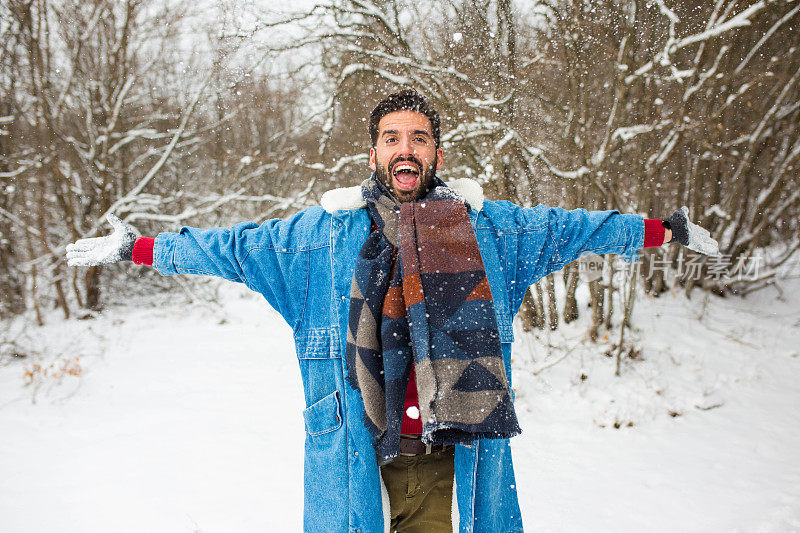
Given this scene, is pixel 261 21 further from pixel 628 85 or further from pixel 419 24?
pixel 628 85

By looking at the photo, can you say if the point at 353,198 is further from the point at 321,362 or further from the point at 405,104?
the point at 321,362

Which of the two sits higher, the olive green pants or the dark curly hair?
the dark curly hair

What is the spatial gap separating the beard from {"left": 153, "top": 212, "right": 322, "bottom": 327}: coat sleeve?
0.31 m

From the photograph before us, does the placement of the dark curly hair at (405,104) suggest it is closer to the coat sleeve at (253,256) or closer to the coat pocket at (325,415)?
the coat sleeve at (253,256)

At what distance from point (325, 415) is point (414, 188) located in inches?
35.2

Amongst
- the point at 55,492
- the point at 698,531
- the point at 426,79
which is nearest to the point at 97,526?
the point at 55,492

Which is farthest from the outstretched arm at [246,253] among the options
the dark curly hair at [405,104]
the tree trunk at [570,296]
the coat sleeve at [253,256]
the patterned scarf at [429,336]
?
the tree trunk at [570,296]

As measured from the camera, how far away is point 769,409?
13.6 feet

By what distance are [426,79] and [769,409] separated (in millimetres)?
5064

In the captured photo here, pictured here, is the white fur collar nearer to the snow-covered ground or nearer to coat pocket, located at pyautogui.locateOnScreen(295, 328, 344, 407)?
coat pocket, located at pyautogui.locateOnScreen(295, 328, 344, 407)

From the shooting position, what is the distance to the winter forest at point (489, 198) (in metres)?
3.32

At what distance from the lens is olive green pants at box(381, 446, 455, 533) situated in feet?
5.07

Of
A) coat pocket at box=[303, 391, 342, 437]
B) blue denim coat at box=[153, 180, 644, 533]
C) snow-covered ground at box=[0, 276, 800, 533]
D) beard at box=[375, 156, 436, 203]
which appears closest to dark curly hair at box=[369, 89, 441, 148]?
beard at box=[375, 156, 436, 203]

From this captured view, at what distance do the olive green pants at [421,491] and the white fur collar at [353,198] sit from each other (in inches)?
36.8
